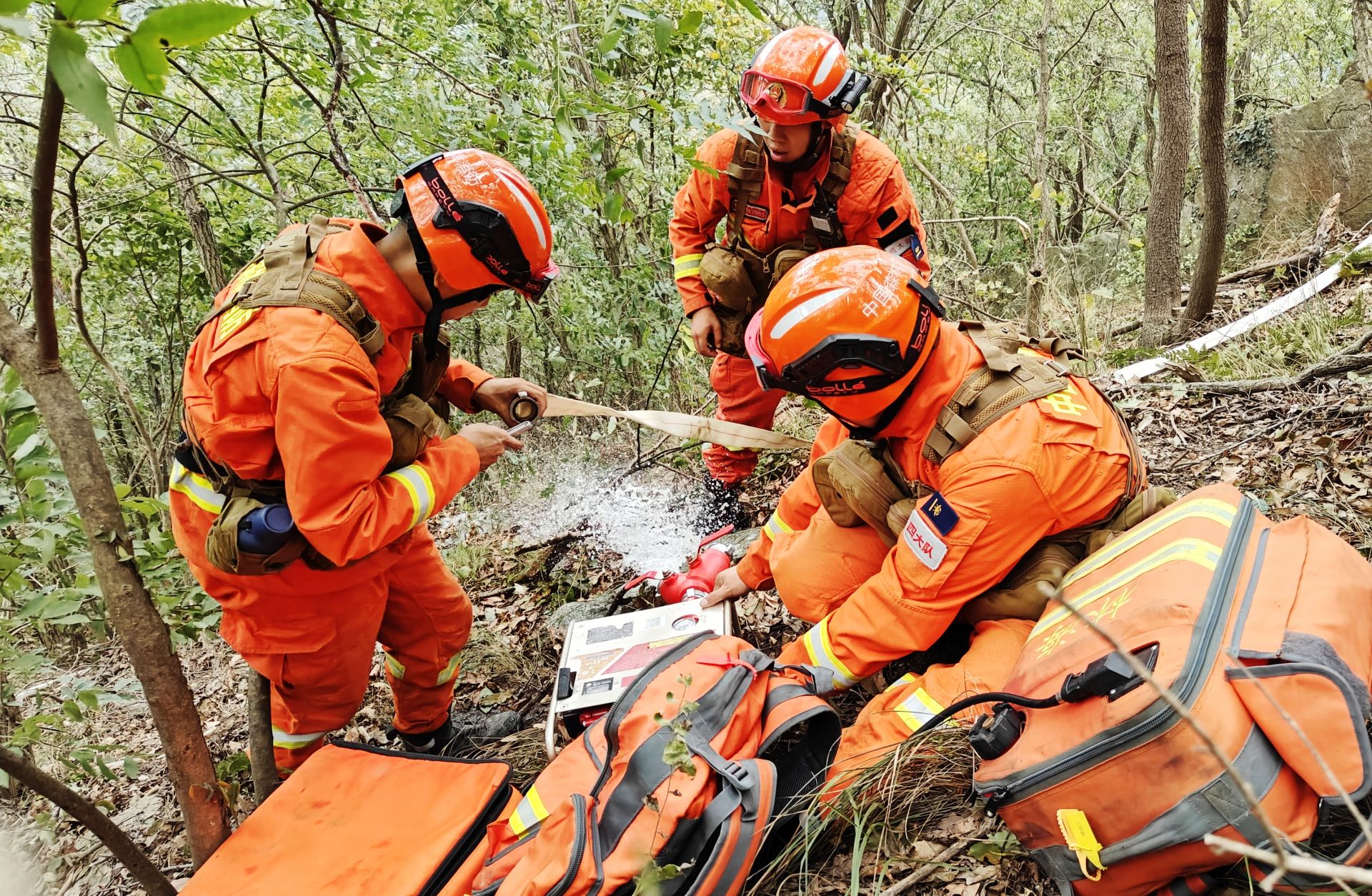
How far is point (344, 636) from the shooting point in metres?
2.93

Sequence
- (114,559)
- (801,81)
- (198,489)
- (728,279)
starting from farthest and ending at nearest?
(728,279), (801,81), (198,489), (114,559)

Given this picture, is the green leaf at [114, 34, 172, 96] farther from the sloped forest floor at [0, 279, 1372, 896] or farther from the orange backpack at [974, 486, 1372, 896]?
the sloped forest floor at [0, 279, 1372, 896]

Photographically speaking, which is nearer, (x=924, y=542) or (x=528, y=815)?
(x=528, y=815)

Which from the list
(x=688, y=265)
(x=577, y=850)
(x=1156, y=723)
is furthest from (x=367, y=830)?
(x=688, y=265)

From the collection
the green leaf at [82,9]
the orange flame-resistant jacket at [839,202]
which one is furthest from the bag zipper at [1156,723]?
the orange flame-resistant jacket at [839,202]

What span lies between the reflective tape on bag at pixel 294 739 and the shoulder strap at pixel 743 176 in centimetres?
336

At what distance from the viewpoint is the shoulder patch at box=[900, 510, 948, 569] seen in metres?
2.44

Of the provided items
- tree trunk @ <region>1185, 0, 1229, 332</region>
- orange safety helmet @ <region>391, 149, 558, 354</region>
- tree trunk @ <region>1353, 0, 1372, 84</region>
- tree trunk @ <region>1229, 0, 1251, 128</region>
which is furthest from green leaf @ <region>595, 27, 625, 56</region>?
tree trunk @ <region>1229, 0, 1251, 128</region>

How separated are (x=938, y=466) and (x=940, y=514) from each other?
244 mm

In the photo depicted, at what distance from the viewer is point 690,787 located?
2061mm

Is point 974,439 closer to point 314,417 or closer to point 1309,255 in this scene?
point 314,417

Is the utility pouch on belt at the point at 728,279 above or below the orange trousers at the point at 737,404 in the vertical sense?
above

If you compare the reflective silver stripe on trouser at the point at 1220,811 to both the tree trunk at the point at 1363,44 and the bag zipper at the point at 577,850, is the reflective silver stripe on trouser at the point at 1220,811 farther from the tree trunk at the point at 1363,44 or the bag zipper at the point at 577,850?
the tree trunk at the point at 1363,44

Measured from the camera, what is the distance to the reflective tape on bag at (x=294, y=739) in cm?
309
